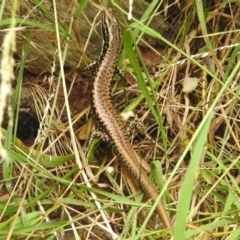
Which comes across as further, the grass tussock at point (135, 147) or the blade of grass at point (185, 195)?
the grass tussock at point (135, 147)

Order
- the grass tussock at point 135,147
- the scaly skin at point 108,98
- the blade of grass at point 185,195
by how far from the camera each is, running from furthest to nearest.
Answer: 1. the scaly skin at point 108,98
2. the grass tussock at point 135,147
3. the blade of grass at point 185,195

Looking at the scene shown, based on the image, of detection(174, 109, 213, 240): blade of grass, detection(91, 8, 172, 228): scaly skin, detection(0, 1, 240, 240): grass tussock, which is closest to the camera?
detection(174, 109, 213, 240): blade of grass

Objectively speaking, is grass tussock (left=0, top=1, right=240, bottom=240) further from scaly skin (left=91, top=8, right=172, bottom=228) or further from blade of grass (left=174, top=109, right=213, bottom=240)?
blade of grass (left=174, top=109, right=213, bottom=240)

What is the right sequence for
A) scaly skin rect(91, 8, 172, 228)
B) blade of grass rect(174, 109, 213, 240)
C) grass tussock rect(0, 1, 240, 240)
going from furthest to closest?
1. scaly skin rect(91, 8, 172, 228)
2. grass tussock rect(0, 1, 240, 240)
3. blade of grass rect(174, 109, 213, 240)

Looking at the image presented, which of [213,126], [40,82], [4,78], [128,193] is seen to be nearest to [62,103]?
[40,82]

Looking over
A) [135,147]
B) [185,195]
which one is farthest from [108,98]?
[185,195]

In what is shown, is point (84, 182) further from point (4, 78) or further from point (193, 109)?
point (4, 78)

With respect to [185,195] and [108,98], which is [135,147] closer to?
[108,98]

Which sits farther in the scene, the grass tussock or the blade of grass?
the grass tussock

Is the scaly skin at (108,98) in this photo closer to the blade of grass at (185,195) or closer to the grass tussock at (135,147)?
the grass tussock at (135,147)

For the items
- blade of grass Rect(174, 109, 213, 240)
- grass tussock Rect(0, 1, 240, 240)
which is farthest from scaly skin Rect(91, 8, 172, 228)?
blade of grass Rect(174, 109, 213, 240)

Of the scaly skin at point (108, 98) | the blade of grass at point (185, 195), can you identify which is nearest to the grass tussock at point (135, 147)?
the scaly skin at point (108, 98)
